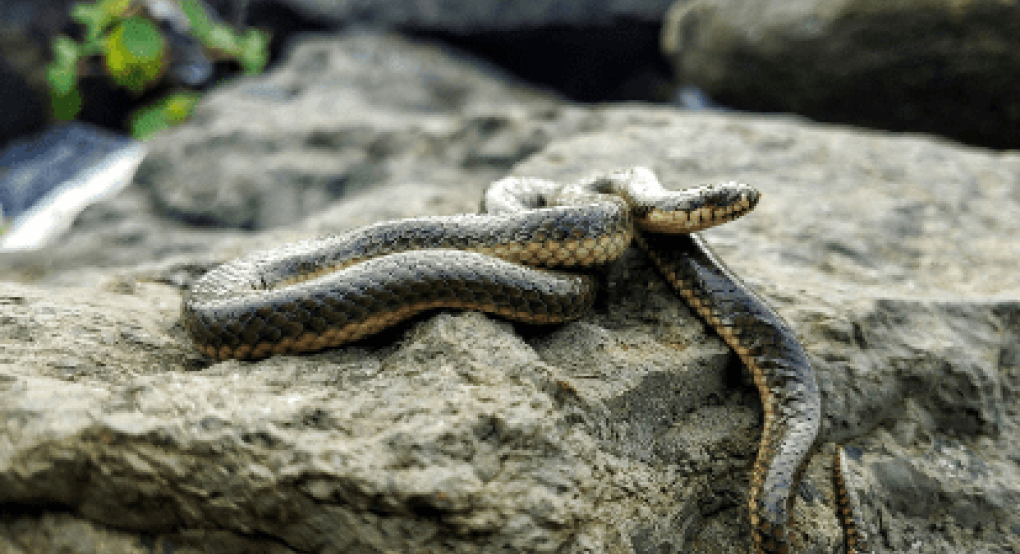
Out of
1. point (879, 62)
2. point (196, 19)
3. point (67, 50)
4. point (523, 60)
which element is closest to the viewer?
point (879, 62)

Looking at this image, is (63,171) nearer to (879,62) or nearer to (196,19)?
(196,19)

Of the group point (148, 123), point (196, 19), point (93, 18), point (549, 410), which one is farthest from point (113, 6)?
point (549, 410)

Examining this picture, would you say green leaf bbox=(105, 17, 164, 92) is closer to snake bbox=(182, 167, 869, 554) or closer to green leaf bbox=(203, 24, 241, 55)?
green leaf bbox=(203, 24, 241, 55)

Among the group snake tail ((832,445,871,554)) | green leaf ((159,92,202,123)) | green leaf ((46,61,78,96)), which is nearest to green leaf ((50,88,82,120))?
green leaf ((46,61,78,96))

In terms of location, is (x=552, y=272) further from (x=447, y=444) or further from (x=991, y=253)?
(x=991, y=253)

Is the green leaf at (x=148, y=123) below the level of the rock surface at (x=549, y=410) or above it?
below

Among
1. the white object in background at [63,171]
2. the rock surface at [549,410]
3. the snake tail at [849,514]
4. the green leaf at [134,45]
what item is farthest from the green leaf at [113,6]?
the snake tail at [849,514]

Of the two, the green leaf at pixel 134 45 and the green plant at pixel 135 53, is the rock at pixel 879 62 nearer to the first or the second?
the green plant at pixel 135 53
